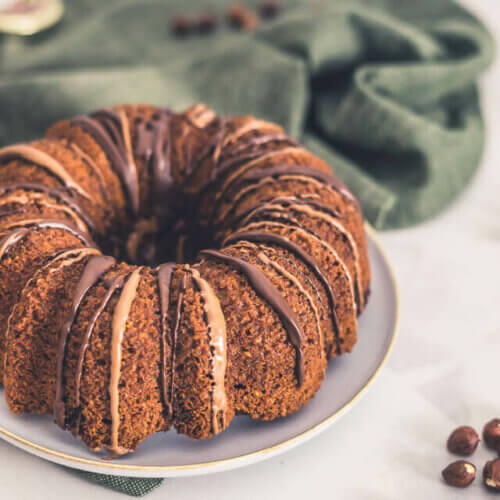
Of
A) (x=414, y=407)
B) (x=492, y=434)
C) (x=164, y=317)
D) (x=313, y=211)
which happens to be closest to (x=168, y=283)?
(x=164, y=317)

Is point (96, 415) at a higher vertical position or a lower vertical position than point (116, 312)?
lower

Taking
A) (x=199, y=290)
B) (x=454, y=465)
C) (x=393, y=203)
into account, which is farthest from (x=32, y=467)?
(x=393, y=203)

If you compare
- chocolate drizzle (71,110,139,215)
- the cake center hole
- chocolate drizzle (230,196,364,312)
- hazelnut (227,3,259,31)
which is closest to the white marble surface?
chocolate drizzle (230,196,364,312)

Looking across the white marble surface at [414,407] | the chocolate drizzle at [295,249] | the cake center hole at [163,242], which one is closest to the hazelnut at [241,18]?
the white marble surface at [414,407]

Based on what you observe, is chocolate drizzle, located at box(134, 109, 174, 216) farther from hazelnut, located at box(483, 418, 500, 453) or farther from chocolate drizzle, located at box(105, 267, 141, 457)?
hazelnut, located at box(483, 418, 500, 453)

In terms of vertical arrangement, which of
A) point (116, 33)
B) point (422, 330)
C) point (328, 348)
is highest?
point (116, 33)

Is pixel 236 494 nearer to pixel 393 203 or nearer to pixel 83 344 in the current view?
pixel 83 344
